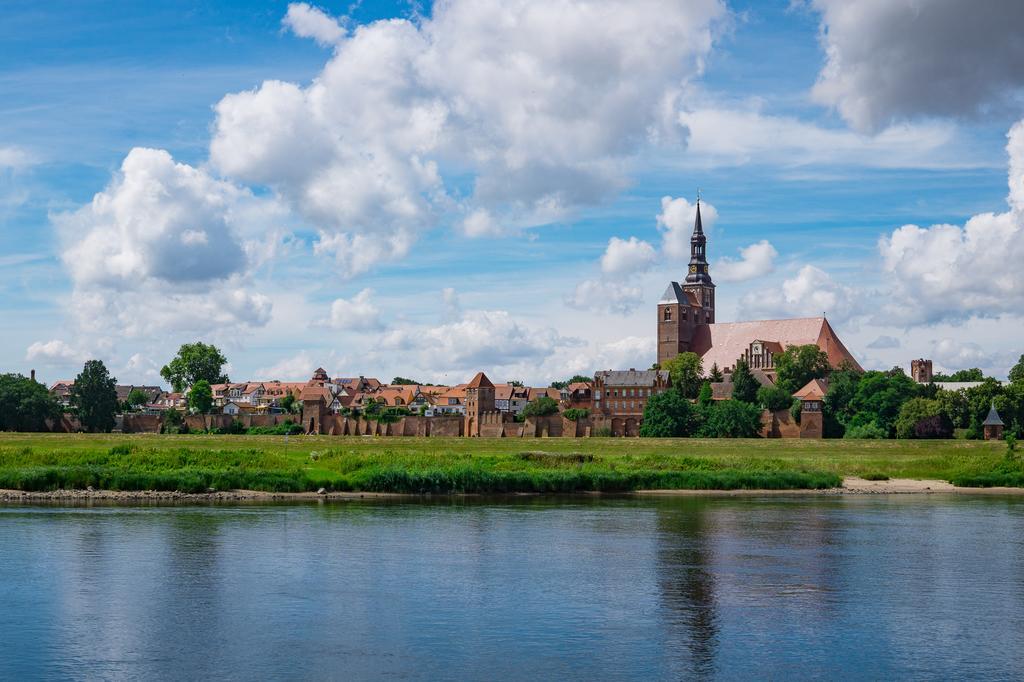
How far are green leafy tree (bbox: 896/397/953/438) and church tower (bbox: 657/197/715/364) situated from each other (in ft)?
162

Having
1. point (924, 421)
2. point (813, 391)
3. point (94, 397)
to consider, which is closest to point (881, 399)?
point (924, 421)

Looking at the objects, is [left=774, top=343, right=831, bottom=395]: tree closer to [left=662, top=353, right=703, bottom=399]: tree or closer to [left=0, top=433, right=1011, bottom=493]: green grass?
[left=662, top=353, right=703, bottom=399]: tree

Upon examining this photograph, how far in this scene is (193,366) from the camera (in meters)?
144

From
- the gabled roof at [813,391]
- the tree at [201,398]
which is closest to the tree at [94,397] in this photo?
the tree at [201,398]

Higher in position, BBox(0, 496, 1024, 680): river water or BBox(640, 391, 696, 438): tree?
BBox(640, 391, 696, 438): tree

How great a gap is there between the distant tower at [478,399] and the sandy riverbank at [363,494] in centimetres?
5541

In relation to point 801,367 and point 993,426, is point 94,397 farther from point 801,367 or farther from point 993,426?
point 993,426

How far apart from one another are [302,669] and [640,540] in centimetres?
1483

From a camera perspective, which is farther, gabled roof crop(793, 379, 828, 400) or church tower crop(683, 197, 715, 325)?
church tower crop(683, 197, 715, 325)

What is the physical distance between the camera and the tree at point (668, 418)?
85938mm

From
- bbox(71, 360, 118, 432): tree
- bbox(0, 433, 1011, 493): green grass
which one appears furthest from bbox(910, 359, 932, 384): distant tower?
bbox(71, 360, 118, 432): tree

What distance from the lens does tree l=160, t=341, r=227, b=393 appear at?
143m

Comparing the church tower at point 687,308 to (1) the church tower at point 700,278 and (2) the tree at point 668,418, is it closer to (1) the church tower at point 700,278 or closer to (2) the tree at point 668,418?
(1) the church tower at point 700,278

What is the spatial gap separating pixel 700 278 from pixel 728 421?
5430 cm
